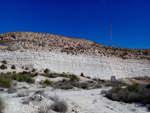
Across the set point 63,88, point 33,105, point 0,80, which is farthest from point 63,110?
point 0,80

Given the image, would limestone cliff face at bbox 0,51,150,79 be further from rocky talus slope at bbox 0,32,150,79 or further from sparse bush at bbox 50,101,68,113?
sparse bush at bbox 50,101,68,113

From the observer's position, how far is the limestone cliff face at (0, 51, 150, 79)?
1117 inches

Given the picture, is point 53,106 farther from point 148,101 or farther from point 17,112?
point 148,101

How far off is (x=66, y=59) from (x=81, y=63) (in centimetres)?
362

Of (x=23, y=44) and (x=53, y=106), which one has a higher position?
(x=23, y=44)

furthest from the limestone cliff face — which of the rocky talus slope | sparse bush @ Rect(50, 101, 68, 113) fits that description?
sparse bush @ Rect(50, 101, 68, 113)

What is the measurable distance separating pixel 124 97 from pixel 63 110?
5118 millimetres

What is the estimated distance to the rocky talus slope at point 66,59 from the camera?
2878cm

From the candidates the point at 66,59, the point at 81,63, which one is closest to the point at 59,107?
the point at 66,59

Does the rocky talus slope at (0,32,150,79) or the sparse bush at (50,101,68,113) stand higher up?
the rocky talus slope at (0,32,150,79)

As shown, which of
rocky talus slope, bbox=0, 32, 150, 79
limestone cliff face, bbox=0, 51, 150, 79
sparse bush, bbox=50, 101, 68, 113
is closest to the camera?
sparse bush, bbox=50, 101, 68, 113

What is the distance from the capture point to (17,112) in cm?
596

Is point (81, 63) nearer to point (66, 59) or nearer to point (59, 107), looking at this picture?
point (66, 59)

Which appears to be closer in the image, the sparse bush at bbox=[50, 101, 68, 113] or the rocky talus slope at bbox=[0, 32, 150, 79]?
the sparse bush at bbox=[50, 101, 68, 113]
